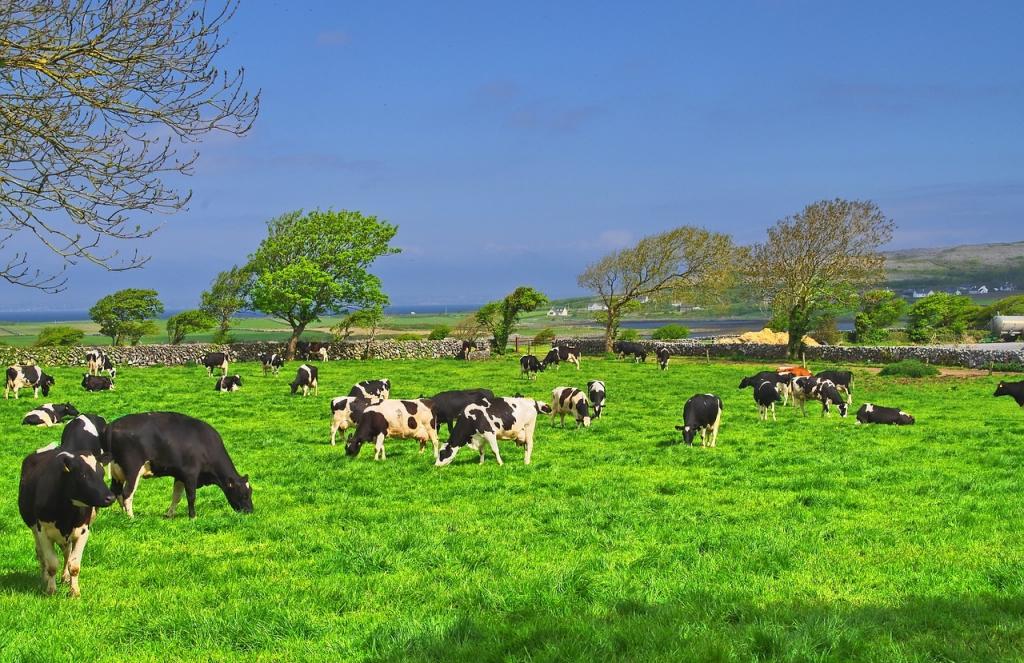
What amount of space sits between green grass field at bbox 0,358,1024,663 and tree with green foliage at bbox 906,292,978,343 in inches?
2360

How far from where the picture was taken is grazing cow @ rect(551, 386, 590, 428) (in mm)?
22109

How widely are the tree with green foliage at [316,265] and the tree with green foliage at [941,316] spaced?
163 feet

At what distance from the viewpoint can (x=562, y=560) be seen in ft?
29.6

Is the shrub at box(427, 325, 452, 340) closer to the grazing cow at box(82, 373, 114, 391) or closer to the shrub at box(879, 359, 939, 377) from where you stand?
the grazing cow at box(82, 373, 114, 391)

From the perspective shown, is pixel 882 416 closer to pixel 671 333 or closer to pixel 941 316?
pixel 671 333

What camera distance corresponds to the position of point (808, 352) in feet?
184

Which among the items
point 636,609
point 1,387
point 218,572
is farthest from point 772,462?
point 1,387

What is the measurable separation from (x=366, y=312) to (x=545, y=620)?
5321cm

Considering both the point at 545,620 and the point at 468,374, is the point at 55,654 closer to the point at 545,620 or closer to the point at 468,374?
the point at 545,620

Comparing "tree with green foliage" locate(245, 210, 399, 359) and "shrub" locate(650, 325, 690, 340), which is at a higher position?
"tree with green foliage" locate(245, 210, 399, 359)

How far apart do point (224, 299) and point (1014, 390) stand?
62.2 meters

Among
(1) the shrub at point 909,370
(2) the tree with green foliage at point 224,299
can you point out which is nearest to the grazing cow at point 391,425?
(1) the shrub at point 909,370

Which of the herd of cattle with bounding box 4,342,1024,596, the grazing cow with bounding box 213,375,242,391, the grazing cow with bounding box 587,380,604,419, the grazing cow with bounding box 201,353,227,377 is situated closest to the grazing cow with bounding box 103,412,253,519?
the herd of cattle with bounding box 4,342,1024,596

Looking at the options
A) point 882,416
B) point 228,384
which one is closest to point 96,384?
point 228,384
